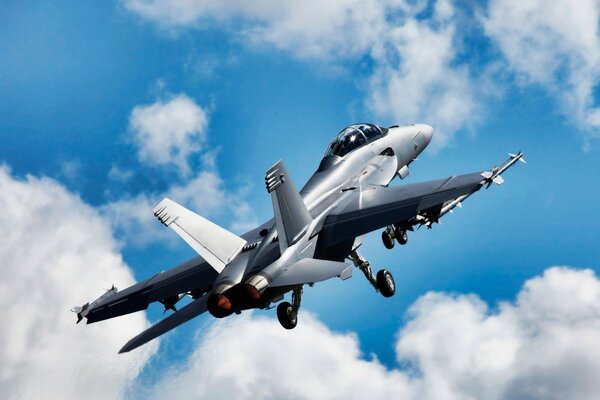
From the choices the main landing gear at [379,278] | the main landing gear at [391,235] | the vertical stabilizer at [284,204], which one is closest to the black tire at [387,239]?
the main landing gear at [391,235]

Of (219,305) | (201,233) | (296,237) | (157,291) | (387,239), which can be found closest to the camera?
(219,305)

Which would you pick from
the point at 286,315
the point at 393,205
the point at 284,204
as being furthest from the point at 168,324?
the point at 393,205

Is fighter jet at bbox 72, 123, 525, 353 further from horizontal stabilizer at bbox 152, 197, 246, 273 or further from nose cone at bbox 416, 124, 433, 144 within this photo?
nose cone at bbox 416, 124, 433, 144

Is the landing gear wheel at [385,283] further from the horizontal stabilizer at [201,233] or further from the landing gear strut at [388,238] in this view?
the horizontal stabilizer at [201,233]

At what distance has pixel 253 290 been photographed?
1503 cm

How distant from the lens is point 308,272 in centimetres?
1537

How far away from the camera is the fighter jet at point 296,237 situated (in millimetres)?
15531

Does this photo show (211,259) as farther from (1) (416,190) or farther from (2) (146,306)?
(1) (416,190)

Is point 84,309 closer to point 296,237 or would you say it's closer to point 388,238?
point 296,237

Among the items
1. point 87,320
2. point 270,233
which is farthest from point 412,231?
point 87,320

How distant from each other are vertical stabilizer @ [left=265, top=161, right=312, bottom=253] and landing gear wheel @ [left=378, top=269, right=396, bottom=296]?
3.71 meters

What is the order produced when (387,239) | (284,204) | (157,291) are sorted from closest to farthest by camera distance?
(284,204) < (157,291) < (387,239)

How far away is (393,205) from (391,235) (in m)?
3.54

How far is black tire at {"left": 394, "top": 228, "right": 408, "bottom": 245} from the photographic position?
71.7 feet
